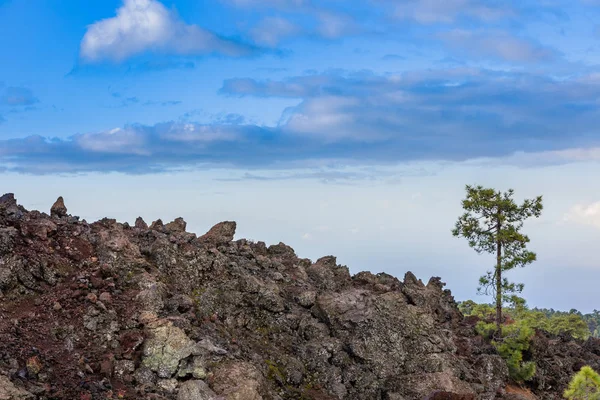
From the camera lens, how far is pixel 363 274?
130 ft

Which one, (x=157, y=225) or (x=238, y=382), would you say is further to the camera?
(x=157, y=225)

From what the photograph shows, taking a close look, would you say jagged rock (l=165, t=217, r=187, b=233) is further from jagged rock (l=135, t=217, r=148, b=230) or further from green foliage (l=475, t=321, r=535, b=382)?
green foliage (l=475, t=321, r=535, b=382)

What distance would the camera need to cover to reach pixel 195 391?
2436 cm

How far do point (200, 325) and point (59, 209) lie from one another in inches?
409

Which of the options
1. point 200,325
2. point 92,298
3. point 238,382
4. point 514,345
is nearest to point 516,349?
point 514,345

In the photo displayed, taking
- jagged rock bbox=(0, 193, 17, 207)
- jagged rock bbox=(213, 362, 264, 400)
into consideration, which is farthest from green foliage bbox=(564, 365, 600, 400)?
jagged rock bbox=(0, 193, 17, 207)

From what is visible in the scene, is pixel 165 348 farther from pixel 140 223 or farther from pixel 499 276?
pixel 499 276

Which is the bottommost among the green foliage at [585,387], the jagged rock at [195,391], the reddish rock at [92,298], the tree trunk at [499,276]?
the jagged rock at [195,391]

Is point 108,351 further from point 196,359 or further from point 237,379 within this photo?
point 237,379

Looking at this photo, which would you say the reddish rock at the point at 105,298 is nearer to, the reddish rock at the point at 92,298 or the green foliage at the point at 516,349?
the reddish rock at the point at 92,298

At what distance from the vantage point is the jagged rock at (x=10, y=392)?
21375 millimetres

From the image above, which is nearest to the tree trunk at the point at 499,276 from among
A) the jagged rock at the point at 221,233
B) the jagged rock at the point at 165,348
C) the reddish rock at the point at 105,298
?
the jagged rock at the point at 221,233

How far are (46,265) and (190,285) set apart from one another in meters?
6.41

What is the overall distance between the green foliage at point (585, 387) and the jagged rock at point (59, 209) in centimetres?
2485
